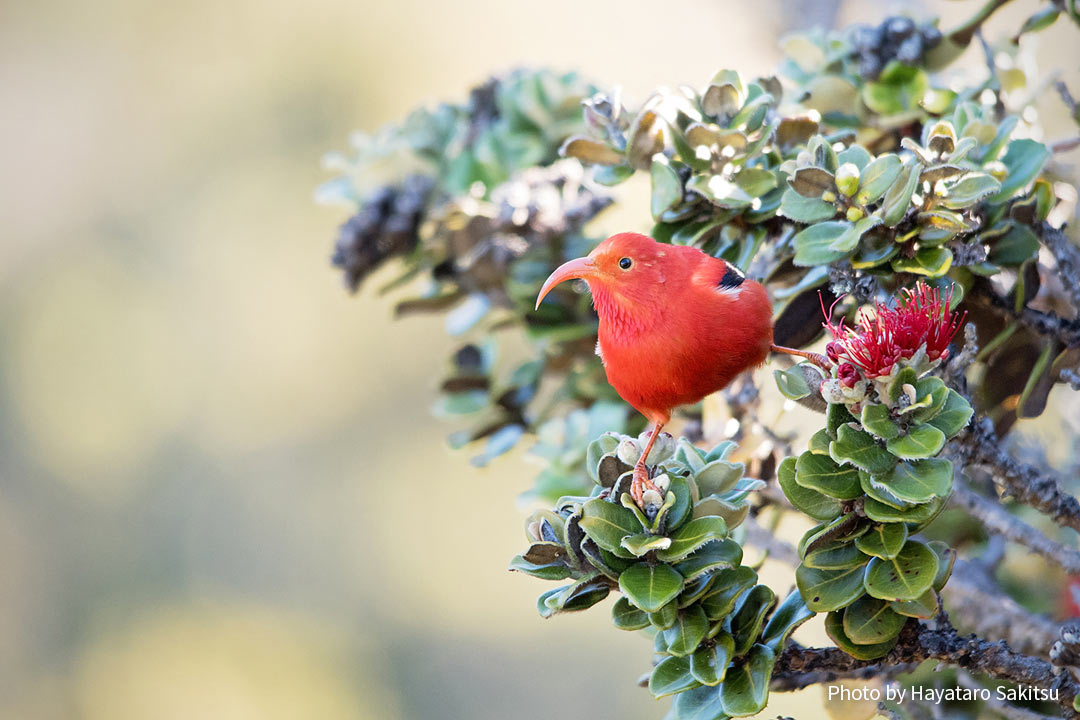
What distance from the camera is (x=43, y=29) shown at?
104 inches

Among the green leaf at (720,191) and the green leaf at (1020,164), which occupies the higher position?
the green leaf at (720,191)

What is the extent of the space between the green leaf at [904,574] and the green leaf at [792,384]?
0.32 feet

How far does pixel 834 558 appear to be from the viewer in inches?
19.6

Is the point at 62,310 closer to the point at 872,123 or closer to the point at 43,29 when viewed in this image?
the point at 43,29

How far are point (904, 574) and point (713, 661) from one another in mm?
112

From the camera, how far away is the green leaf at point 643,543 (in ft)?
1.58

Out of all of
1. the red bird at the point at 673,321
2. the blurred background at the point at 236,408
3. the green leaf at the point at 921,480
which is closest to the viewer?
the green leaf at the point at 921,480

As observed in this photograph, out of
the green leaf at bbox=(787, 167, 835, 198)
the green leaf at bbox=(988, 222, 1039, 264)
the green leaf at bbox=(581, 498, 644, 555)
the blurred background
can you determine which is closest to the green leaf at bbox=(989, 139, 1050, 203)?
the green leaf at bbox=(988, 222, 1039, 264)

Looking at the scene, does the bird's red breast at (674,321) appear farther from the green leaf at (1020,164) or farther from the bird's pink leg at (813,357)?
the green leaf at (1020,164)

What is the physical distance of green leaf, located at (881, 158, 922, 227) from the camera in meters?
0.52

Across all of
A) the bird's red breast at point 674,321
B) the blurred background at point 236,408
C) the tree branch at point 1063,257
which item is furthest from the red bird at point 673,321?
the blurred background at point 236,408

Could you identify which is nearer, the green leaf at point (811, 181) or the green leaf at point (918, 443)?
the green leaf at point (918, 443)

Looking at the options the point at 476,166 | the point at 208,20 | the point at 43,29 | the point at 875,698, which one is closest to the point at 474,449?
the point at 476,166

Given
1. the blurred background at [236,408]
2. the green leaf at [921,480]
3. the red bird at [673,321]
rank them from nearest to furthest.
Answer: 1. the green leaf at [921,480]
2. the red bird at [673,321]
3. the blurred background at [236,408]
